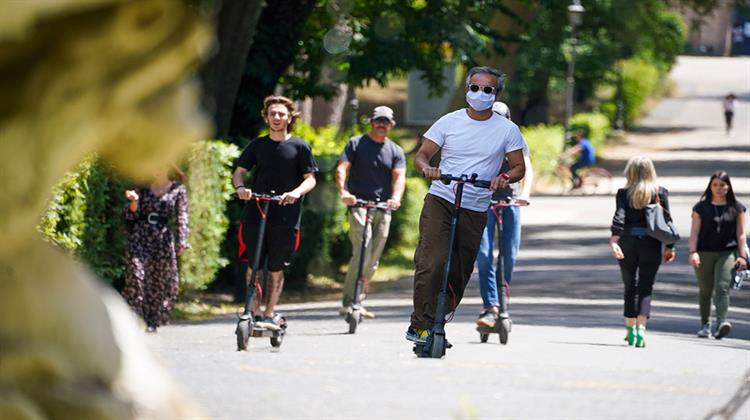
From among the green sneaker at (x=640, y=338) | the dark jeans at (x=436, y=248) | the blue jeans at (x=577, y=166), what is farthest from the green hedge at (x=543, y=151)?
the dark jeans at (x=436, y=248)

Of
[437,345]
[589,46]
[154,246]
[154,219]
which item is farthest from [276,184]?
[589,46]

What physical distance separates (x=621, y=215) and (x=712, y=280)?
205 centimetres

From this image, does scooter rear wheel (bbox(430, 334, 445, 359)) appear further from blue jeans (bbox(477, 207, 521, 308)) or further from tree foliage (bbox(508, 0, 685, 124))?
tree foliage (bbox(508, 0, 685, 124))

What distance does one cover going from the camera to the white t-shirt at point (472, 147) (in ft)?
34.0

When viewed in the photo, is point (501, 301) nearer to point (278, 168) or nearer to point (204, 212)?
point (278, 168)

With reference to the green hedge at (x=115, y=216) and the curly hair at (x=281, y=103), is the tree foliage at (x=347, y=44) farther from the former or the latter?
the curly hair at (x=281, y=103)

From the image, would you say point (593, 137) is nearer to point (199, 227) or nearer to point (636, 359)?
point (199, 227)

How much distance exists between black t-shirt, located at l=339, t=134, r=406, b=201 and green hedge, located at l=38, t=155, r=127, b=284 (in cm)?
215

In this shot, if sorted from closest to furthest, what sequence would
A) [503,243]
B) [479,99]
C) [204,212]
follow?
[479,99] → [503,243] → [204,212]

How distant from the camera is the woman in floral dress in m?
13.6

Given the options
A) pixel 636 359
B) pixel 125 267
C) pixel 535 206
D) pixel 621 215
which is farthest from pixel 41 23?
pixel 535 206

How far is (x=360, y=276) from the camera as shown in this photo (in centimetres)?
1436

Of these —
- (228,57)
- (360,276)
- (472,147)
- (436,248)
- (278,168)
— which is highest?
(228,57)

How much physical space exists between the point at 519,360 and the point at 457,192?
1239 millimetres
